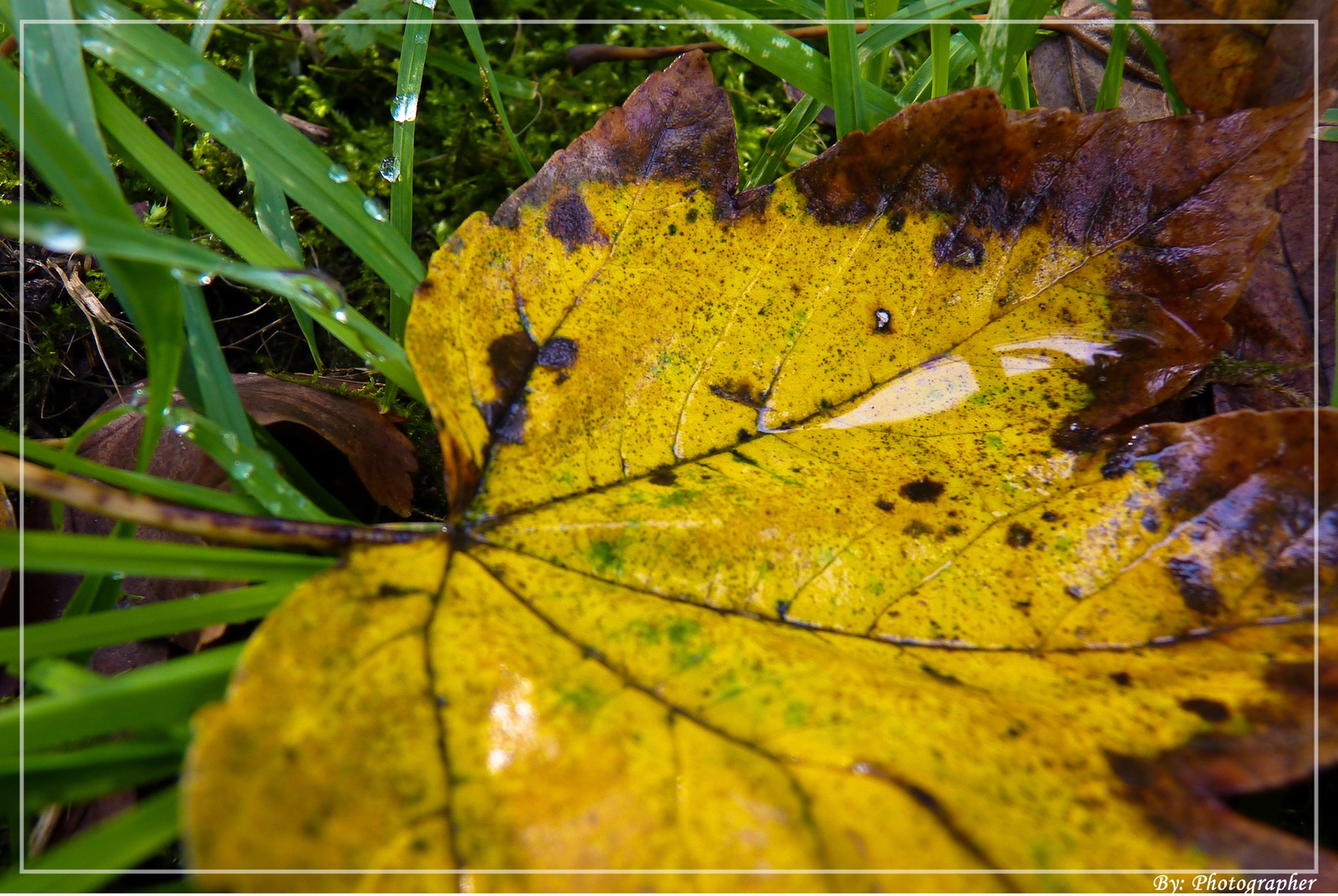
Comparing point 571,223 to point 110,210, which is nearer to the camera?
point 110,210

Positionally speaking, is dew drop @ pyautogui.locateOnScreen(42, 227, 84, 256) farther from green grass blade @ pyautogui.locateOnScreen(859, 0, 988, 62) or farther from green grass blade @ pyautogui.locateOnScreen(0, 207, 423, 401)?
green grass blade @ pyautogui.locateOnScreen(859, 0, 988, 62)

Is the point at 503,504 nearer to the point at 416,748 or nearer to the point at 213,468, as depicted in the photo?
the point at 416,748

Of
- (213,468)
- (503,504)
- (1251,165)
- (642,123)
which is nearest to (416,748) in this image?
(503,504)

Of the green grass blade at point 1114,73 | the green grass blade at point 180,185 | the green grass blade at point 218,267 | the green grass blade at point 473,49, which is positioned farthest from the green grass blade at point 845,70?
the green grass blade at point 180,185

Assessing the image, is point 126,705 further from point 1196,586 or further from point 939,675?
point 1196,586

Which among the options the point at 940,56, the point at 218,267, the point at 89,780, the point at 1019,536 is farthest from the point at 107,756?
the point at 940,56

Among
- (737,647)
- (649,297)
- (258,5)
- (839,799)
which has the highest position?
(258,5)

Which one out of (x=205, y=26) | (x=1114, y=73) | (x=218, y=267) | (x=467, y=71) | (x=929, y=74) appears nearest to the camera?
(x=218, y=267)

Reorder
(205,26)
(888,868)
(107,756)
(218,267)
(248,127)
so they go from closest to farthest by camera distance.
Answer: (888,868) → (107,756) → (218,267) → (248,127) → (205,26)
